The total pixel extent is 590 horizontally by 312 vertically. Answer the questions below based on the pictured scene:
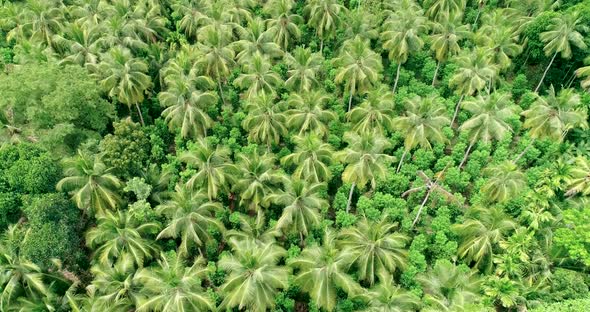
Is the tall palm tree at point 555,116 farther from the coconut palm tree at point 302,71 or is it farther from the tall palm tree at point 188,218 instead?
the tall palm tree at point 188,218

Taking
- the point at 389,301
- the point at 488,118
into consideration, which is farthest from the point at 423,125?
the point at 389,301

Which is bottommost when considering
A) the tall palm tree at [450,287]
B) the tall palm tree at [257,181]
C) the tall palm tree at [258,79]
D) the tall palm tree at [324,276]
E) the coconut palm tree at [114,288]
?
the tall palm tree at [450,287]

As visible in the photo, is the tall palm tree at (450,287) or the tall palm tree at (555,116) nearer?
the tall palm tree at (450,287)

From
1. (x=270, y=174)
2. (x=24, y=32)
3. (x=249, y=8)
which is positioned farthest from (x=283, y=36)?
(x=24, y=32)

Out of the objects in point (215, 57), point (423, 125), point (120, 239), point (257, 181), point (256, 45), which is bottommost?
point (120, 239)

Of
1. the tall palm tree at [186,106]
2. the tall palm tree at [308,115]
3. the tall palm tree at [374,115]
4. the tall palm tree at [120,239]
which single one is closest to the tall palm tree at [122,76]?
the tall palm tree at [186,106]

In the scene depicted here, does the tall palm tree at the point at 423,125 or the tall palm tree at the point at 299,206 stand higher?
the tall palm tree at the point at 423,125

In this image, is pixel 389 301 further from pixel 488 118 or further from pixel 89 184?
pixel 89 184
